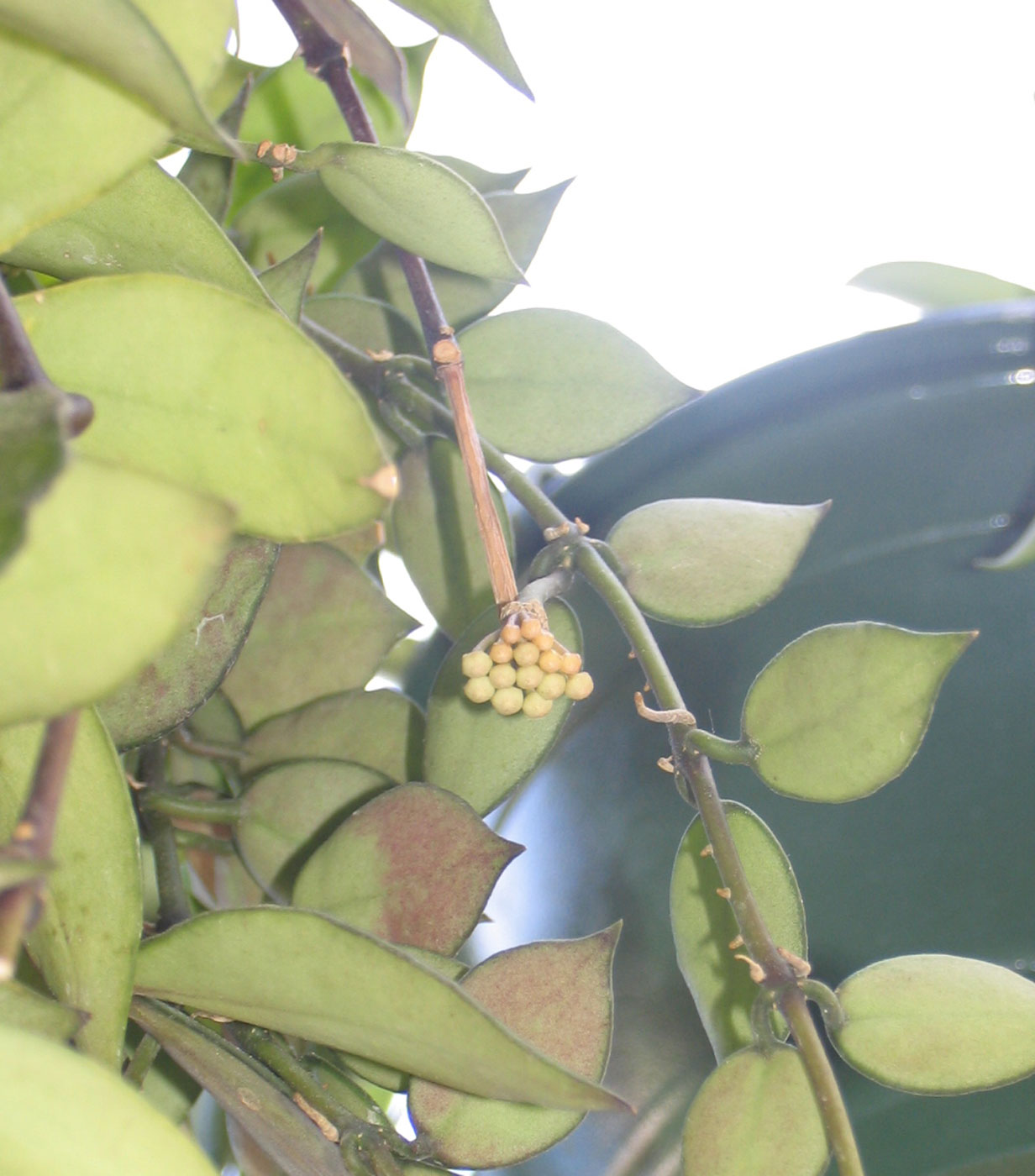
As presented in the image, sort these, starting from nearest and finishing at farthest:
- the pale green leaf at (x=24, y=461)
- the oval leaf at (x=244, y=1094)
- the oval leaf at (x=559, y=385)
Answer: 1. the pale green leaf at (x=24, y=461)
2. the oval leaf at (x=244, y=1094)
3. the oval leaf at (x=559, y=385)

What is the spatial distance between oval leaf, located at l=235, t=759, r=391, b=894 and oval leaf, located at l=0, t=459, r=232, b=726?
0.19 m

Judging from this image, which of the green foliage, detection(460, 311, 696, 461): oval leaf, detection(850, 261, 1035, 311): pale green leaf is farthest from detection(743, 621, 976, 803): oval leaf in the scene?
detection(850, 261, 1035, 311): pale green leaf

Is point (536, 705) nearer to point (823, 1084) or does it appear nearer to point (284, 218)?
point (823, 1084)

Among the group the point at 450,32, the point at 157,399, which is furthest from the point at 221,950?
the point at 450,32

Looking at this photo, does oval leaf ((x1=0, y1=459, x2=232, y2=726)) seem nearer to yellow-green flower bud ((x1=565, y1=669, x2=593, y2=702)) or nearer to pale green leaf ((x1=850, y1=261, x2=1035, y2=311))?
yellow-green flower bud ((x1=565, y1=669, x2=593, y2=702))

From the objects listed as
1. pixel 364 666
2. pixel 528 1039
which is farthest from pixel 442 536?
pixel 528 1039

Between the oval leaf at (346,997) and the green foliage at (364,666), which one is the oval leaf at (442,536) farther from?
the oval leaf at (346,997)

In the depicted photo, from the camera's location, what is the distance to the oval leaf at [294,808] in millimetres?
311

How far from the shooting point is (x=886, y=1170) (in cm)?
37

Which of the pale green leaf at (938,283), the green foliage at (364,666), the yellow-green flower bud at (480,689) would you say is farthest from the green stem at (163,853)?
the pale green leaf at (938,283)

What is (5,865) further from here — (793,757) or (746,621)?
(746,621)

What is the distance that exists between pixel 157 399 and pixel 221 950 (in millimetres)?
105

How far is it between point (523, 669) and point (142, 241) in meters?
0.12

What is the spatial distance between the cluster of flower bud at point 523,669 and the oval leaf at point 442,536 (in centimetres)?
10
